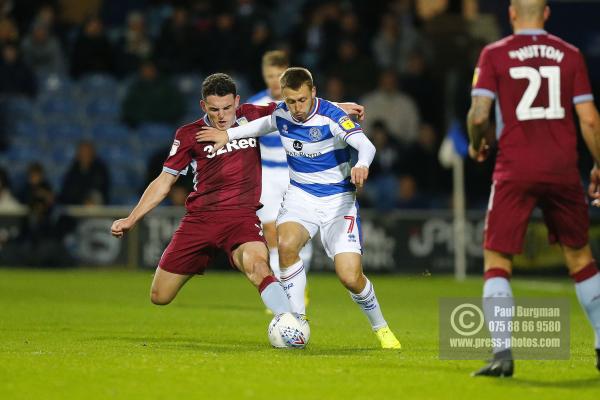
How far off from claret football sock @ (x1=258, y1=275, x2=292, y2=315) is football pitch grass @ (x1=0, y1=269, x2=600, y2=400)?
33 centimetres

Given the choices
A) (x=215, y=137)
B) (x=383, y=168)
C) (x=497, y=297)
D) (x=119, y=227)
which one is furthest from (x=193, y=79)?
(x=497, y=297)

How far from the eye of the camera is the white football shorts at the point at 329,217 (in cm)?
977

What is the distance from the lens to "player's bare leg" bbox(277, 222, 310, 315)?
385 inches

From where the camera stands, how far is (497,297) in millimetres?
7402

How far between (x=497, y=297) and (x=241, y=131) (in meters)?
3.31

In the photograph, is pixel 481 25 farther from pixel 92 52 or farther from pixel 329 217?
pixel 329 217

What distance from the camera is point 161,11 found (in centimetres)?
2458

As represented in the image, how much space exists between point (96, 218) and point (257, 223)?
10.8 meters

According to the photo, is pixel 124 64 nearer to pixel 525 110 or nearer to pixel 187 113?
pixel 187 113

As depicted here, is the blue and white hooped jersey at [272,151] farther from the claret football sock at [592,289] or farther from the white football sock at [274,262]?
the claret football sock at [592,289]

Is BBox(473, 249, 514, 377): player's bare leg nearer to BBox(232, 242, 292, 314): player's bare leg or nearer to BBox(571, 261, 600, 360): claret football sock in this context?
BBox(571, 261, 600, 360): claret football sock

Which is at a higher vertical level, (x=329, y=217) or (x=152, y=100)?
(x=152, y=100)

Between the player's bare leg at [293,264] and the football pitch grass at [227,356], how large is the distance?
16.9 inches

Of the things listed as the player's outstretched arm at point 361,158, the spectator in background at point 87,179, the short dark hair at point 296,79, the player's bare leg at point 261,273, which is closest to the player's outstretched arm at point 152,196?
the player's bare leg at point 261,273
